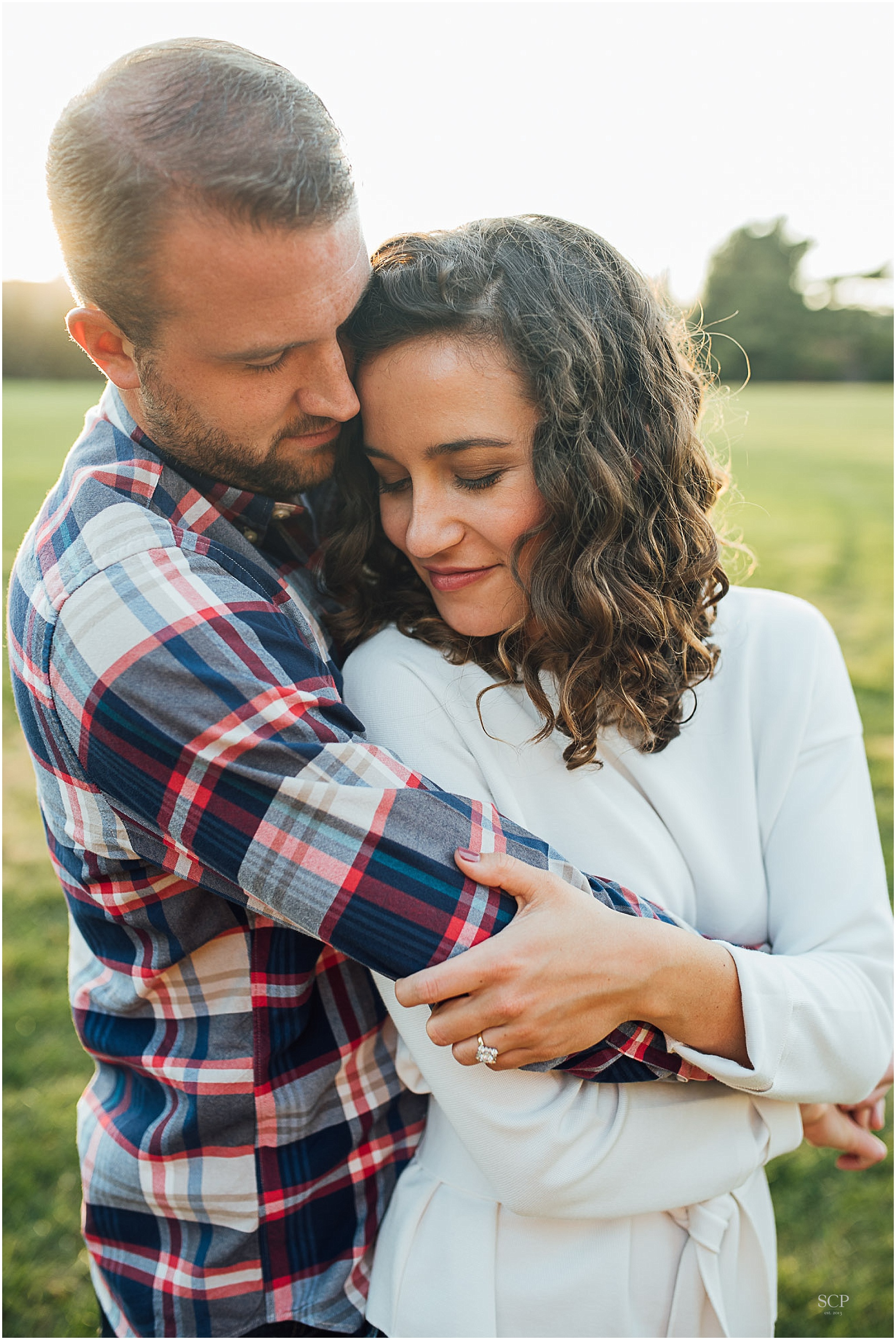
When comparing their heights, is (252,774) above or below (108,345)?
below

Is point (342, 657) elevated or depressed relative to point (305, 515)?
depressed

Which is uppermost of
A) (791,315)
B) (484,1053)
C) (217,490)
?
(217,490)

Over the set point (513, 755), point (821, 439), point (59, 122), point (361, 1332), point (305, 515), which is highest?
point (59, 122)

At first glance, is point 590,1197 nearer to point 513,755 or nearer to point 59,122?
point 513,755

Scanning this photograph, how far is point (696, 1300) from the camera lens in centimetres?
179

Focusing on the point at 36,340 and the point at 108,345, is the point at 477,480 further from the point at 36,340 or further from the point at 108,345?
the point at 36,340

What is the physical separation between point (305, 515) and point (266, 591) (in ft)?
1.34

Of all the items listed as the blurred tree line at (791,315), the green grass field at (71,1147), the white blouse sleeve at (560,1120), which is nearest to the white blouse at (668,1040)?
the white blouse sleeve at (560,1120)

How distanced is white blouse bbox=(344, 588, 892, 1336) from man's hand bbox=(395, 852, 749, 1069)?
14 cm

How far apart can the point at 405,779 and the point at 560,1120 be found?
2.10ft

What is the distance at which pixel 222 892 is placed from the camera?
59.8 inches

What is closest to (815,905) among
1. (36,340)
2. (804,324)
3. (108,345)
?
(108,345)

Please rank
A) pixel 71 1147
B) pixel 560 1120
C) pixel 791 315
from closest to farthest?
1. pixel 560 1120
2. pixel 71 1147
3. pixel 791 315

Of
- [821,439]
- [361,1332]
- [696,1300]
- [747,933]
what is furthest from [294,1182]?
[821,439]
